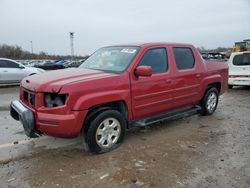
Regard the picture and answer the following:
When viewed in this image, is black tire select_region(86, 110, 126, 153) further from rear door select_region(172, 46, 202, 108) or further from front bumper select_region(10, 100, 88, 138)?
rear door select_region(172, 46, 202, 108)

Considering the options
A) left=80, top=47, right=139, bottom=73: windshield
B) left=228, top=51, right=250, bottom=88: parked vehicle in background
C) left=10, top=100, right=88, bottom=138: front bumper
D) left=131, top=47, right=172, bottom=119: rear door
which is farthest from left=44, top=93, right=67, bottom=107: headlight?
left=228, top=51, right=250, bottom=88: parked vehicle in background

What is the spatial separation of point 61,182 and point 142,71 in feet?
7.20

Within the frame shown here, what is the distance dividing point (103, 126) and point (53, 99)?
92cm

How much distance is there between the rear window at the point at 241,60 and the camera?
446 inches

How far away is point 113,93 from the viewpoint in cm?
441

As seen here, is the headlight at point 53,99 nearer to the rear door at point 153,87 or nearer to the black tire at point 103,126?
the black tire at point 103,126

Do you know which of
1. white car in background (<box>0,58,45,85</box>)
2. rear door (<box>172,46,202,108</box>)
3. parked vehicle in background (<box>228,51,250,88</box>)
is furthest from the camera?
white car in background (<box>0,58,45,85</box>)

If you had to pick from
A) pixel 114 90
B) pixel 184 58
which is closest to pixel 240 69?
pixel 184 58

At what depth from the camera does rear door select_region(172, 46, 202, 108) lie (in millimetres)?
5656

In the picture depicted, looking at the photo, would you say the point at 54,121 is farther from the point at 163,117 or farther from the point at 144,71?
the point at 163,117

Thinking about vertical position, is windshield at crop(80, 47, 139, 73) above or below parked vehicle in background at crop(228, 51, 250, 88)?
above

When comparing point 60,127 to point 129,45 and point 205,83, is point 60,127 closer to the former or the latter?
point 129,45

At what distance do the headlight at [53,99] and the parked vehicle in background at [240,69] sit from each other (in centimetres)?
938

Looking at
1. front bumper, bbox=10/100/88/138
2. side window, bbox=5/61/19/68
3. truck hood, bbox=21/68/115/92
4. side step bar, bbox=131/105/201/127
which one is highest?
side window, bbox=5/61/19/68
